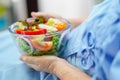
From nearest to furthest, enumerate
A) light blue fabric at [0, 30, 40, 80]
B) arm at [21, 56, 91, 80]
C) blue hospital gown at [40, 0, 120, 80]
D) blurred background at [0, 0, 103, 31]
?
blue hospital gown at [40, 0, 120, 80] < arm at [21, 56, 91, 80] < light blue fabric at [0, 30, 40, 80] < blurred background at [0, 0, 103, 31]

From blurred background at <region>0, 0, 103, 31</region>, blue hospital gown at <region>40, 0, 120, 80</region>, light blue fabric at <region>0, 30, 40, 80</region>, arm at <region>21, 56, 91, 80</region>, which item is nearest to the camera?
blue hospital gown at <region>40, 0, 120, 80</region>

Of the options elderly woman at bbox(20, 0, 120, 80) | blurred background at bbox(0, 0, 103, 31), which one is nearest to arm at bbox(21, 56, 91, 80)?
elderly woman at bbox(20, 0, 120, 80)

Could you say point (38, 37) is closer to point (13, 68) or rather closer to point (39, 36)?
point (39, 36)

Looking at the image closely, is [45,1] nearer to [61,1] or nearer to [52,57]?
[61,1]

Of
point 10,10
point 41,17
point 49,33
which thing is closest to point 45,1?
point 10,10

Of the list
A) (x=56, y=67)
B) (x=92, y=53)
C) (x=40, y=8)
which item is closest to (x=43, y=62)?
(x=56, y=67)

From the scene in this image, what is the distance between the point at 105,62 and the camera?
0.56m

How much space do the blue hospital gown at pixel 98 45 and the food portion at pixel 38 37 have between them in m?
0.06

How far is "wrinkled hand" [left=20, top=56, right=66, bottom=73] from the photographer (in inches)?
29.5

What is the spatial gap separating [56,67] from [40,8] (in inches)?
50.2

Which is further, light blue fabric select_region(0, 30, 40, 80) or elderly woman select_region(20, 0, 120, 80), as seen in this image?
light blue fabric select_region(0, 30, 40, 80)

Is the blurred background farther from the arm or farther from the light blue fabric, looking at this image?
the arm

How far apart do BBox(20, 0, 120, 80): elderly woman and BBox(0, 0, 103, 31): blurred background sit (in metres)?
0.92

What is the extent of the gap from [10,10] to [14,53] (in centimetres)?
106
